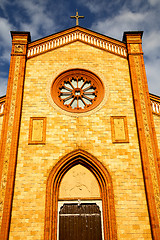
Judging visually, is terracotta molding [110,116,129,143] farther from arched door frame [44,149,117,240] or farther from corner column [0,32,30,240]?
corner column [0,32,30,240]

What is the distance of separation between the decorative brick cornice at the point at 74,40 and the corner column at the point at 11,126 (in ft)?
2.16

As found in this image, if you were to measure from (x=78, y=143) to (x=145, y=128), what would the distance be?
10.5ft

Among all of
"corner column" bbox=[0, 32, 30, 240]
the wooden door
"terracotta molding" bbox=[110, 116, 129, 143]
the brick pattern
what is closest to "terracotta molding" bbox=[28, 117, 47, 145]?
the brick pattern

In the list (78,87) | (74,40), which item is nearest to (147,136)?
(78,87)

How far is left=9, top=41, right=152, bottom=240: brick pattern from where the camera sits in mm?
9375

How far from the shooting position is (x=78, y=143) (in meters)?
10.8

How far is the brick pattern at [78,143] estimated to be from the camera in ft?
30.8

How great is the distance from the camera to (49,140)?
10.8 metres

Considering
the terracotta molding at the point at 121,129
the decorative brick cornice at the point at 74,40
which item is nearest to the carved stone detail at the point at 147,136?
the terracotta molding at the point at 121,129

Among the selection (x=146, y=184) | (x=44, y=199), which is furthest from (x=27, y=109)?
(x=146, y=184)

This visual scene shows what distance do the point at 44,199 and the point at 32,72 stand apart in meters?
6.55

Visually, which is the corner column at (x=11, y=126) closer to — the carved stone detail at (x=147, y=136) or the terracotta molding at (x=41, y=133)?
the terracotta molding at (x=41, y=133)

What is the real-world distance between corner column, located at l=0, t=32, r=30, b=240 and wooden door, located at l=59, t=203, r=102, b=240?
85.9 inches

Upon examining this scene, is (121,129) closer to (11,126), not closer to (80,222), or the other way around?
(80,222)
